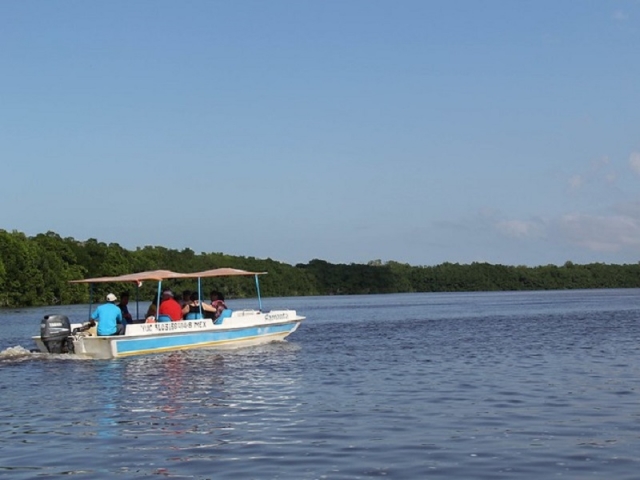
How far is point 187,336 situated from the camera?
33.2 metres

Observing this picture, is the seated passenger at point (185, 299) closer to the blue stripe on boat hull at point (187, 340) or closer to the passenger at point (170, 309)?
the passenger at point (170, 309)

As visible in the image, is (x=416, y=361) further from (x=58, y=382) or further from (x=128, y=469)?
(x=128, y=469)

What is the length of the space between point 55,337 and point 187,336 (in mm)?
4469

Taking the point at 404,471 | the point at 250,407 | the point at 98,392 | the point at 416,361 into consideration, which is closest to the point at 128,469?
the point at 404,471

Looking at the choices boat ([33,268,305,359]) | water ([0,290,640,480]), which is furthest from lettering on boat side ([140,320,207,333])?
water ([0,290,640,480])

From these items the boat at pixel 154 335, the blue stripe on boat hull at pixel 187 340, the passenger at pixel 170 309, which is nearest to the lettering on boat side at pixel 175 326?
the boat at pixel 154 335

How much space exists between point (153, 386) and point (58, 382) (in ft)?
9.70

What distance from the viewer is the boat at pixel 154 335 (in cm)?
3098

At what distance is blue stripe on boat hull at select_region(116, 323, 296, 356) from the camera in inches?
1235

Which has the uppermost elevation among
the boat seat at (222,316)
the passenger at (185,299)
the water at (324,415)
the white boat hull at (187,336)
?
the passenger at (185,299)

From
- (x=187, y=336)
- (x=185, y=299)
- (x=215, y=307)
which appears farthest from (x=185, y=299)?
(x=187, y=336)

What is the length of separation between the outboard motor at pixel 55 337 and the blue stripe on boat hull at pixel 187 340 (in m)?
1.80

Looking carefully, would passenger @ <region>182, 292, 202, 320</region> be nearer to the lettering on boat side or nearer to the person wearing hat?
the lettering on boat side

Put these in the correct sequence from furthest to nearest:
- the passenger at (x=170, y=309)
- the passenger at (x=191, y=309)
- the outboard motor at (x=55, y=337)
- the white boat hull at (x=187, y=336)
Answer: the passenger at (x=191, y=309) → the passenger at (x=170, y=309) → the outboard motor at (x=55, y=337) → the white boat hull at (x=187, y=336)
